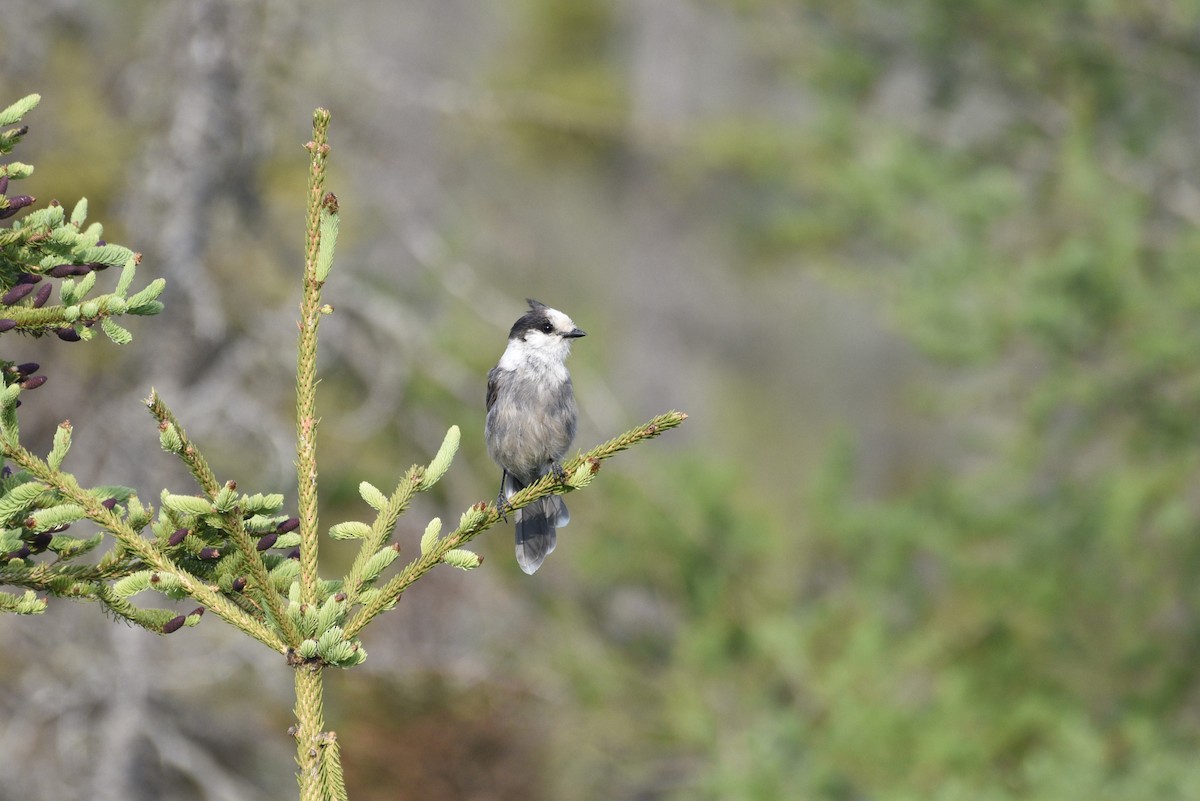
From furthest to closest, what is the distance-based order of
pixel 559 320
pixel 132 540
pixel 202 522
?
pixel 559 320, pixel 202 522, pixel 132 540

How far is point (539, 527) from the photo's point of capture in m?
3.69

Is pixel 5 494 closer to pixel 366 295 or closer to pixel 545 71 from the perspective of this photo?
pixel 366 295

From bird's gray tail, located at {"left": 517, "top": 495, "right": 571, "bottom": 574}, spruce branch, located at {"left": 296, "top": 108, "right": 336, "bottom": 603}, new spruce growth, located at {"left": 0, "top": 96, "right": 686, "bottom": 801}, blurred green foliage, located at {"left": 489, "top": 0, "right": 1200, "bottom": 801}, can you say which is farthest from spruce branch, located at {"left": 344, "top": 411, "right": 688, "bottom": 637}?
blurred green foliage, located at {"left": 489, "top": 0, "right": 1200, "bottom": 801}

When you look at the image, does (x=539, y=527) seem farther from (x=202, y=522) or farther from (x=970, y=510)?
(x=970, y=510)

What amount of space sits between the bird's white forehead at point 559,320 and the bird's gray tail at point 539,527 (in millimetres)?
726

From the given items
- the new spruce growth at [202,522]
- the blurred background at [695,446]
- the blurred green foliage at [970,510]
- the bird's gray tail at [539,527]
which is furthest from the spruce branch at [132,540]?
the blurred green foliage at [970,510]

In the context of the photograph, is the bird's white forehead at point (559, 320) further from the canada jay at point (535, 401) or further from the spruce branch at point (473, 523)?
the spruce branch at point (473, 523)

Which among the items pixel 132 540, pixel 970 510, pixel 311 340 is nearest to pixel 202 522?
pixel 132 540

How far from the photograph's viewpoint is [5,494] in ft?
7.91

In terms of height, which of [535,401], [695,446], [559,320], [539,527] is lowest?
[539,527]

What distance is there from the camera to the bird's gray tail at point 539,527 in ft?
11.9

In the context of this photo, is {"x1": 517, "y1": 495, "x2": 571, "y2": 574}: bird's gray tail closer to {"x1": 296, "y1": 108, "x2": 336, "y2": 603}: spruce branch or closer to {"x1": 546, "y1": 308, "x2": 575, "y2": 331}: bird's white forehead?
{"x1": 546, "y1": 308, "x2": 575, "y2": 331}: bird's white forehead

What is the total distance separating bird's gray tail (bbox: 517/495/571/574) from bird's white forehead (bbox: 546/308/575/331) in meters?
0.73

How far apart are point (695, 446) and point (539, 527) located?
25.3 feet
